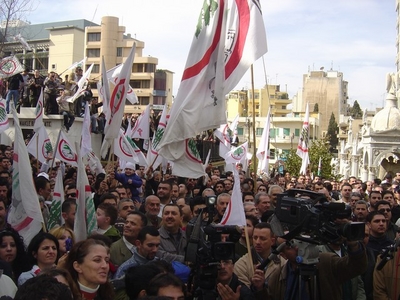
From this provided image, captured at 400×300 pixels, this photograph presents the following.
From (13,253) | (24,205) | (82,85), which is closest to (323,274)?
(13,253)

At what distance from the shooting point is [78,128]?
69.8ft

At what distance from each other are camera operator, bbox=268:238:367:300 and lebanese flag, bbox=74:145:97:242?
90.8 inches

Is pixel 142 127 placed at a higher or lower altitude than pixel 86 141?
higher

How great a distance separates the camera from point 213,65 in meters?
8.60

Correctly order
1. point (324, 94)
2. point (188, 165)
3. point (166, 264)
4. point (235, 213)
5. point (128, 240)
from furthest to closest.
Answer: point (324, 94) → point (188, 165) → point (235, 213) → point (128, 240) → point (166, 264)

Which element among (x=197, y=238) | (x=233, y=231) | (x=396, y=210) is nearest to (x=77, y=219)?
(x=197, y=238)

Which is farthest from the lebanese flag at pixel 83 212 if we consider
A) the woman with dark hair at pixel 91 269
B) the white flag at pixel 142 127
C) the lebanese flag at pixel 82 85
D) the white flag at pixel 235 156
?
the lebanese flag at pixel 82 85

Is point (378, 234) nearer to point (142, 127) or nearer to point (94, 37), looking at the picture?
point (142, 127)

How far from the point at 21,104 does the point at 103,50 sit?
4568 cm

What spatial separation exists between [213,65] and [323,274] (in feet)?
14.5

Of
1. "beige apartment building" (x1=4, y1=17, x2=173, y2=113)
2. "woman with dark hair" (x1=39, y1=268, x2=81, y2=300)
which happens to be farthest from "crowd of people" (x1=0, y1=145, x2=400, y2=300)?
"beige apartment building" (x1=4, y1=17, x2=173, y2=113)

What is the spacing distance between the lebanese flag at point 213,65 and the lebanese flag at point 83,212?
5.67ft

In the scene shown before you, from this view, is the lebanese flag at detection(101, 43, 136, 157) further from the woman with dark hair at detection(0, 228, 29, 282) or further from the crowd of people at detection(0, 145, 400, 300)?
the woman with dark hair at detection(0, 228, 29, 282)

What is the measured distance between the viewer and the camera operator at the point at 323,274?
4496 millimetres
